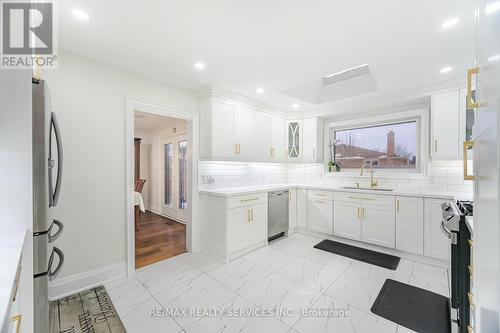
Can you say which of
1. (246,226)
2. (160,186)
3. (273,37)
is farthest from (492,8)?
(160,186)

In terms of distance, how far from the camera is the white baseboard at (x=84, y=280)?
212cm

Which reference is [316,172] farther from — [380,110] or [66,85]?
[66,85]

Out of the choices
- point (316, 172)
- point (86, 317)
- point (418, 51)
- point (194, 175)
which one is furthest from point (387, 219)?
point (86, 317)

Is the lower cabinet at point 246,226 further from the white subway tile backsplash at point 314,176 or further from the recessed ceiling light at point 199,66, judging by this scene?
the recessed ceiling light at point 199,66

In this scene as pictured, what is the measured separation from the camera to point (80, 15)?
1.68 m

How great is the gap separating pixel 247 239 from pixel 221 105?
2.05m

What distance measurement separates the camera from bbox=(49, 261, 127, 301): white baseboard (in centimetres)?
212

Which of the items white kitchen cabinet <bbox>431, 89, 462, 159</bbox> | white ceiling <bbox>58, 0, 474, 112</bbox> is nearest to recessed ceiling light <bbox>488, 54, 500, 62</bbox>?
white ceiling <bbox>58, 0, 474, 112</bbox>

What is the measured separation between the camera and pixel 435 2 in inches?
60.3

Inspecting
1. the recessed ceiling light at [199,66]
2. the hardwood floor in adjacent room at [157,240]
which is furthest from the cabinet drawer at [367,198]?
the recessed ceiling light at [199,66]

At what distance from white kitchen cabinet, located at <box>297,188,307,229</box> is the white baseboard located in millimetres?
2850

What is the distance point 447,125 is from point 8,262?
424 cm

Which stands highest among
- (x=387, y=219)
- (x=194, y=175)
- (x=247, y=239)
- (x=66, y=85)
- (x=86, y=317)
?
(x=66, y=85)

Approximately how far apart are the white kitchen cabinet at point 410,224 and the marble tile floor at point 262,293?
0.73 feet
